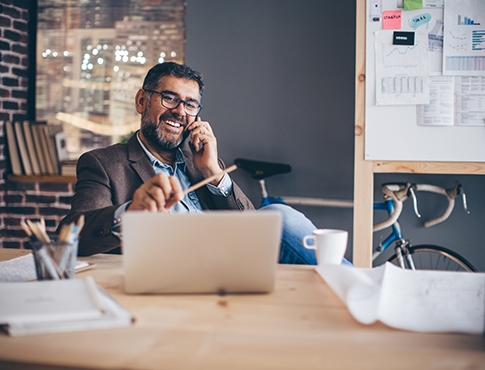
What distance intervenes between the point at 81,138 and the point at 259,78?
152 centimetres

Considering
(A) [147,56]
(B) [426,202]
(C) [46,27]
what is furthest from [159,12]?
(B) [426,202]

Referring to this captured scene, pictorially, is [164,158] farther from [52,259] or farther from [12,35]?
[12,35]

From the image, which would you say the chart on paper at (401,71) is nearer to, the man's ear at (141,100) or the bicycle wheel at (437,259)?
the bicycle wheel at (437,259)

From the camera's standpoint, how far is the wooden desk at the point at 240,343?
48 cm

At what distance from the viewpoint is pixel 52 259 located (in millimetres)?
740

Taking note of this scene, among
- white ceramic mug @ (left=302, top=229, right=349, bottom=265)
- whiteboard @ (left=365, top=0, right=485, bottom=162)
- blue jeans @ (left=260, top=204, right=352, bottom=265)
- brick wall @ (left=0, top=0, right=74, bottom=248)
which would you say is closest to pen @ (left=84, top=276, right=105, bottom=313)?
white ceramic mug @ (left=302, top=229, right=349, bottom=265)

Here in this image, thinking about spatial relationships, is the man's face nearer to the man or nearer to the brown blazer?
the man

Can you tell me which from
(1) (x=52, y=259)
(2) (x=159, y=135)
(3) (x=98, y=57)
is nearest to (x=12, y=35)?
(3) (x=98, y=57)

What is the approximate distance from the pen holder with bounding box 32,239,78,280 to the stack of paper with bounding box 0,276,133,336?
57mm

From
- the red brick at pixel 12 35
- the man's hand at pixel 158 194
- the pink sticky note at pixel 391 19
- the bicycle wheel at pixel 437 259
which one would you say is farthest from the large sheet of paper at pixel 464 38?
the red brick at pixel 12 35

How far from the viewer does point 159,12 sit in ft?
10.0

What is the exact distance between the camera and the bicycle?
2264mm

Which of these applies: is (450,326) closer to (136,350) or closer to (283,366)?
(283,366)

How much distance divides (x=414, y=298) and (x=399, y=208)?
1712mm
